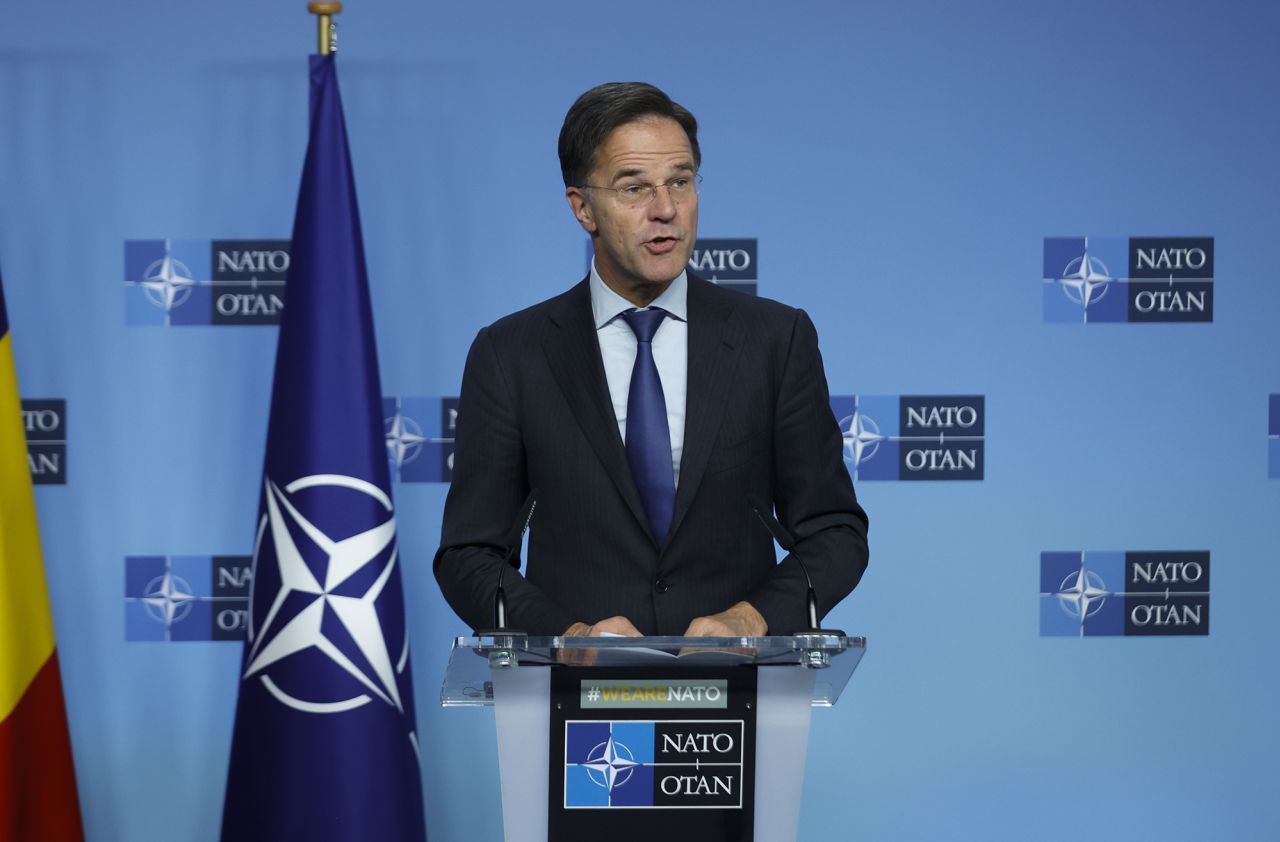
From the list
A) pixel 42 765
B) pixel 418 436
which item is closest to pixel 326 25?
pixel 418 436

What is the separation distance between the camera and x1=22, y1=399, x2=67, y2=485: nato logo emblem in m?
3.61

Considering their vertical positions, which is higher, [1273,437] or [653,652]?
[1273,437]

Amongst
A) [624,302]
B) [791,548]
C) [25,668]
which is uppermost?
[624,302]

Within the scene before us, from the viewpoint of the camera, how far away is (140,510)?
143 inches

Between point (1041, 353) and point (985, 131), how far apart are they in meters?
0.61

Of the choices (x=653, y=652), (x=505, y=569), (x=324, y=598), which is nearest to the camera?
(x=653, y=652)

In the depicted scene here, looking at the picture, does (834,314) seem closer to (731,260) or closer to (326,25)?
(731,260)

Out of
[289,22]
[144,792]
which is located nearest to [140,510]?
[144,792]

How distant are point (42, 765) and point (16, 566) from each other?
483 mm

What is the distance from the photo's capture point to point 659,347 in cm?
200

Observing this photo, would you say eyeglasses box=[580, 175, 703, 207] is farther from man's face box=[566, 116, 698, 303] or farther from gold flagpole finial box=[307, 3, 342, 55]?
gold flagpole finial box=[307, 3, 342, 55]

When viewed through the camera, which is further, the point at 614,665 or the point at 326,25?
the point at 326,25

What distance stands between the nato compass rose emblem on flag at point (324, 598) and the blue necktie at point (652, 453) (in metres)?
1.35

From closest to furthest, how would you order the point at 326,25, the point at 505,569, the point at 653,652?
the point at 653,652, the point at 505,569, the point at 326,25
